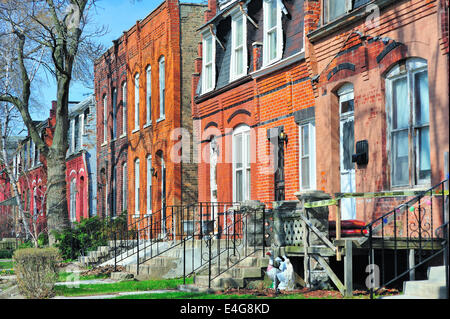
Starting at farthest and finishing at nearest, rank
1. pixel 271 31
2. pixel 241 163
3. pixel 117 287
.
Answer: pixel 241 163, pixel 271 31, pixel 117 287

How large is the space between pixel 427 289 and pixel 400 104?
4.37 metres

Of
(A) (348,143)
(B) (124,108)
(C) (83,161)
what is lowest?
(A) (348,143)

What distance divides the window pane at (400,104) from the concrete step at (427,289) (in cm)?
373

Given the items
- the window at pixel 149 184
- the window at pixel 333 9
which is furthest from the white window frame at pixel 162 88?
the window at pixel 333 9

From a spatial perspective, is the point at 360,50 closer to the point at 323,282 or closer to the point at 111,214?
the point at 323,282

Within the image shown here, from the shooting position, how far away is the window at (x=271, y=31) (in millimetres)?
18184

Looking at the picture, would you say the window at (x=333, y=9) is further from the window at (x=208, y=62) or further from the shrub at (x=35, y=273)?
the shrub at (x=35, y=273)

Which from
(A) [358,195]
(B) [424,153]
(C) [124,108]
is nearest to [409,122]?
(B) [424,153]

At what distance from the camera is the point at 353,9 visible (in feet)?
47.5

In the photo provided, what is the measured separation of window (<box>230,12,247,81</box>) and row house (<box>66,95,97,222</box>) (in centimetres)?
1458

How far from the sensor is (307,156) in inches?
A: 663

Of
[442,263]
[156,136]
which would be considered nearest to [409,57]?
[442,263]

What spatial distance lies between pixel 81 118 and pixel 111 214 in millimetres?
8196

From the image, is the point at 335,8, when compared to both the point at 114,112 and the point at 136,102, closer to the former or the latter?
the point at 136,102
